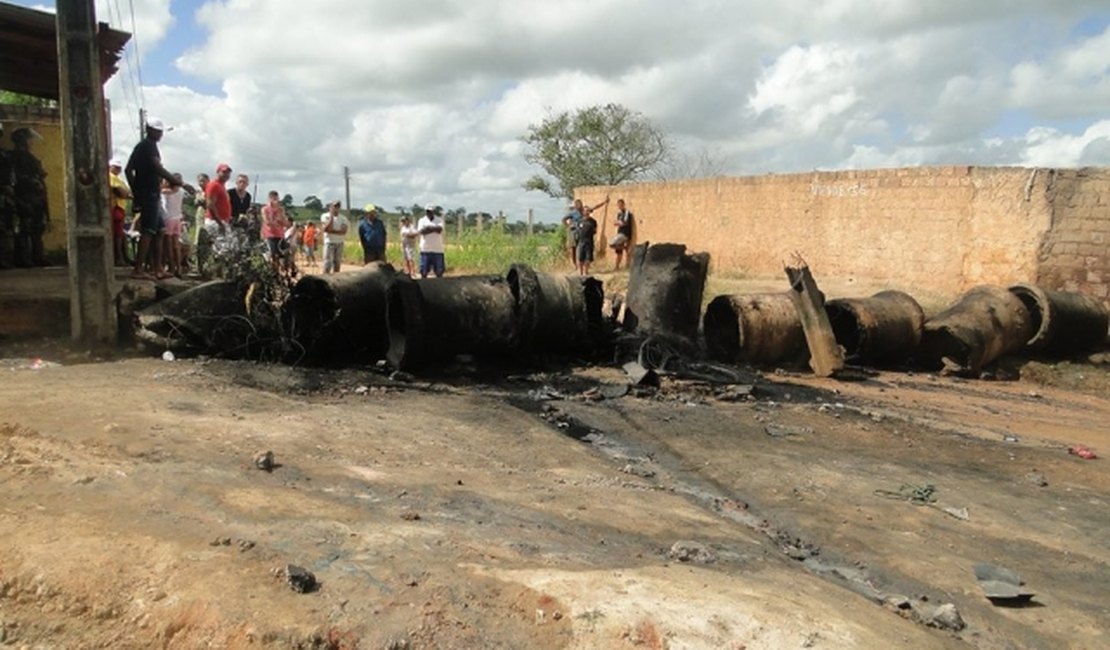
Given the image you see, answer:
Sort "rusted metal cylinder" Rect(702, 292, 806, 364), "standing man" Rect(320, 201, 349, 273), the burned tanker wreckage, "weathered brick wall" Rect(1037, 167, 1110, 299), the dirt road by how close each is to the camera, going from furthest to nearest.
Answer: "standing man" Rect(320, 201, 349, 273) → "weathered brick wall" Rect(1037, 167, 1110, 299) → "rusted metal cylinder" Rect(702, 292, 806, 364) → the burned tanker wreckage → the dirt road

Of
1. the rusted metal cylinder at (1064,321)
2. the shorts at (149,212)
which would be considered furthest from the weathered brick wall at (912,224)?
the shorts at (149,212)

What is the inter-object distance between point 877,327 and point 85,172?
827 centimetres

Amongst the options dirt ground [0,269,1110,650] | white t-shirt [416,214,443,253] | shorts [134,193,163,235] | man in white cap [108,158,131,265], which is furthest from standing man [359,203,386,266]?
dirt ground [0,269,1110,650]

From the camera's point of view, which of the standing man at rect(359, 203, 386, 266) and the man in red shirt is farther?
the standing man at rect(359, 203, 386, 266)

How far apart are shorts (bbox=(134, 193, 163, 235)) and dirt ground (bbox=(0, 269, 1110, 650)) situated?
198 centimetres

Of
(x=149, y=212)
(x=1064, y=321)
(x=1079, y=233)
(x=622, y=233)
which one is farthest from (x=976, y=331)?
(x=622, y=233)

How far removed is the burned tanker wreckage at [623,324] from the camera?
7.57m

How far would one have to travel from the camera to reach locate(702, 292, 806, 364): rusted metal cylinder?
380 inches

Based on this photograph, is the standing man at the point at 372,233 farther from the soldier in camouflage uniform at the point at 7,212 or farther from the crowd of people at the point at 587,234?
the soldier in camouflage uniform at the point at 7,212

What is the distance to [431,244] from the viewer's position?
13.9 m

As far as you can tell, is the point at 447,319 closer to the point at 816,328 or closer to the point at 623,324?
the point at 623,324

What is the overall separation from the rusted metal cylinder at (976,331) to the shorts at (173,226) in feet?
29.7

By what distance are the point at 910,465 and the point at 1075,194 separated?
23.6 ft

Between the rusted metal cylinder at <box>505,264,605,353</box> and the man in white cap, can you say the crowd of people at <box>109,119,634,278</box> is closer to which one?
the man in white cap
